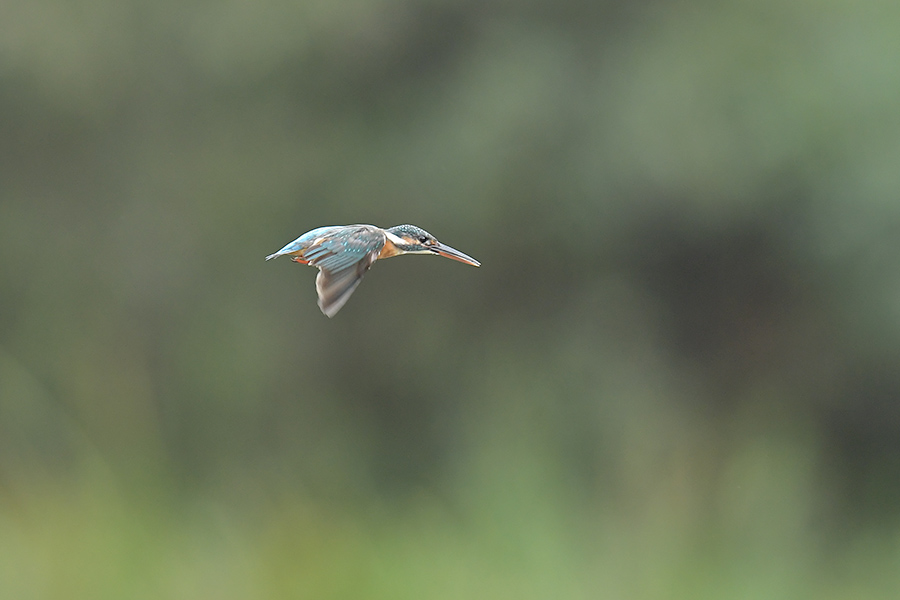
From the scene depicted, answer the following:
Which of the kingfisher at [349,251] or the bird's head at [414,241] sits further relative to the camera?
the bird's head at [414,241]

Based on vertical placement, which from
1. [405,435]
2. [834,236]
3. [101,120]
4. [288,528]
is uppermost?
[101,120]

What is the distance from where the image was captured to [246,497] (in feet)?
5.43

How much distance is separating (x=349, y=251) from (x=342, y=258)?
0.02 m

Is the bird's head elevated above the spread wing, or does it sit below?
above

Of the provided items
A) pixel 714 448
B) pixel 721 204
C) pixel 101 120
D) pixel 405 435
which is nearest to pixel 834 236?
pixel 721 204

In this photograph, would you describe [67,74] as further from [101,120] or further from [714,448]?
[714,448]

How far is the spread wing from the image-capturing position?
2.14 ft

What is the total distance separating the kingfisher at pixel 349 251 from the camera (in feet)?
2.21

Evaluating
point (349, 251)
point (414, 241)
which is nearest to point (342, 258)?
point (349, 251)

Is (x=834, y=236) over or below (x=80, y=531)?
over

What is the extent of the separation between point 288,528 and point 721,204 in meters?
2.64

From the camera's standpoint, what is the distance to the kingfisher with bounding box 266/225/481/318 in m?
0.67

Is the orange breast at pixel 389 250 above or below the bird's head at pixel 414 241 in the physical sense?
below

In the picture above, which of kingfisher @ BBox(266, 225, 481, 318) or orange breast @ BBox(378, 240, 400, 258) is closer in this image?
kingfisher @ BBox(266, 225, 481, 318)
